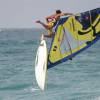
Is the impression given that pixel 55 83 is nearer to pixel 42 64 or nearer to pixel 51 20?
pixel 42 64

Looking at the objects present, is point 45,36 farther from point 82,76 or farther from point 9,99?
point 82,76

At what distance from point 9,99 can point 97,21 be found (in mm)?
8769

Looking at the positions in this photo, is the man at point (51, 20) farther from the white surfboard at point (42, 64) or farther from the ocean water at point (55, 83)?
the ocean water at point (55, 83)

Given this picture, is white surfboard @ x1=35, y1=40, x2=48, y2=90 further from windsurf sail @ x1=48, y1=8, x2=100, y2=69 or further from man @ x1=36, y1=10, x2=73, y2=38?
man @ x1=36, y1=10, x2=73, y2=38

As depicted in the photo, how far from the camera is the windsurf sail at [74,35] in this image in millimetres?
14844

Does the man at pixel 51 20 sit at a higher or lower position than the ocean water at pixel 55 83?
higher

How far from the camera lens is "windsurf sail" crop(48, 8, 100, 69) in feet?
48.7

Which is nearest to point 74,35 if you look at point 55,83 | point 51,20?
point 51,20

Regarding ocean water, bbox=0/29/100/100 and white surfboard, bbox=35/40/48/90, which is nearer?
white surfboard, bbox=35/40/48/90

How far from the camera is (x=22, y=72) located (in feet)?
107

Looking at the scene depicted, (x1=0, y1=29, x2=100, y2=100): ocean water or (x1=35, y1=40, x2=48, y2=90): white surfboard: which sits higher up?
(x1=35, y1=40, x2=48, y2=90): white surfboard

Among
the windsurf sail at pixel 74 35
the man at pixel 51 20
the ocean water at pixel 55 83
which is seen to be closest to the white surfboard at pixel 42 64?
the windsurf sail at pixel 74 35

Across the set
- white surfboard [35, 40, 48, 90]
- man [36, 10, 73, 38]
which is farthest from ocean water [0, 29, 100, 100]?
man [36, 10, 73, 38]

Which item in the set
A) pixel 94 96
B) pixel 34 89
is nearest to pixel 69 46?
pixel 94 96
